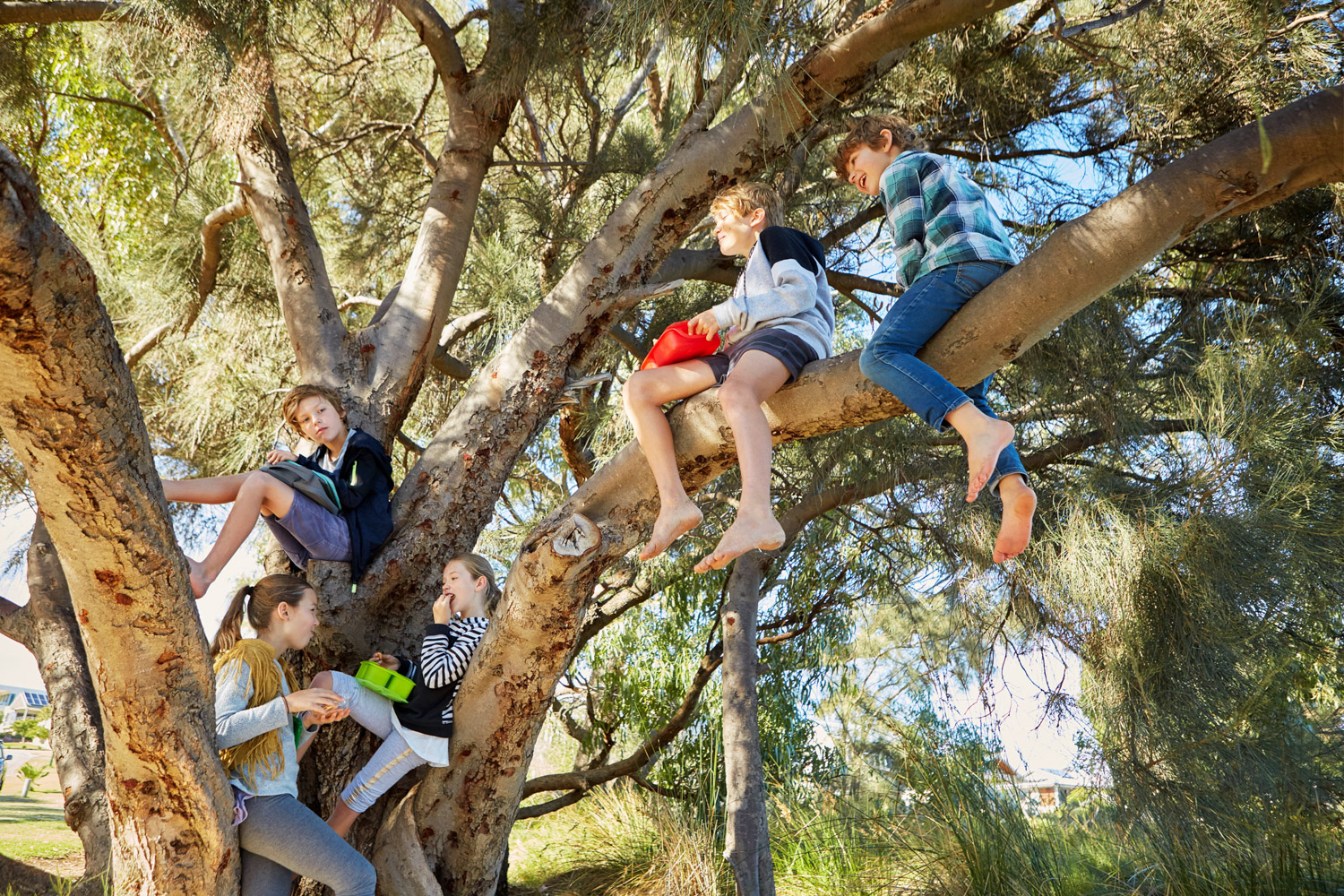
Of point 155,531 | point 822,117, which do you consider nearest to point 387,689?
point 155,531

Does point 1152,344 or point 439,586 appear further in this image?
point 1152,344

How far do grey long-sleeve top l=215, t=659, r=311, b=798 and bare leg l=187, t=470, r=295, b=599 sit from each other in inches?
9.8

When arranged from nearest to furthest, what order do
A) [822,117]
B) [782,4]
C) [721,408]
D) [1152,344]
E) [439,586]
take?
1. [721,408]
2. [782,4]
3. [439,586]
4. [822,117]
5. [1152,344]

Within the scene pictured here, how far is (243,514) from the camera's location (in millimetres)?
2662

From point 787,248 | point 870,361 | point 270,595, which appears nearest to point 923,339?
point 870,361

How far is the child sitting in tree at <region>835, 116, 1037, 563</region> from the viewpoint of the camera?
6.35 ft

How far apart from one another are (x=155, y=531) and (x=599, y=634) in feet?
17.9

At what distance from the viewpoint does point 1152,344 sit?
4.07 m

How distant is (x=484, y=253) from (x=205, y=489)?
2326 millimetres

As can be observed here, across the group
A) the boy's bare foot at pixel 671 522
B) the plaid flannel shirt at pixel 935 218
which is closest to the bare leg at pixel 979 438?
the plaid flannel shirt at pixel 935 218

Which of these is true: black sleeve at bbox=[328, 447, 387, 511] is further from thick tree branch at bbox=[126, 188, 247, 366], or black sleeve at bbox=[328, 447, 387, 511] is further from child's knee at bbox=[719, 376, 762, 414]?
child's knee at bbox=[719, 376, 762, 414]

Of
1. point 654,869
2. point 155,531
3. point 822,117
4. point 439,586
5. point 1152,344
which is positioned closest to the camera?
point 155,531

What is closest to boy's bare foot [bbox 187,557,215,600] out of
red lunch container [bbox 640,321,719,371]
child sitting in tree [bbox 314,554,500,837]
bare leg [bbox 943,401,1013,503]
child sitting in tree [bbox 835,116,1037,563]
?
child sitting in tree [bbox 314,554,500,837]

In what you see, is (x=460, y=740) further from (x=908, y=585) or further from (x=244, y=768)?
(x=908, y=585)
